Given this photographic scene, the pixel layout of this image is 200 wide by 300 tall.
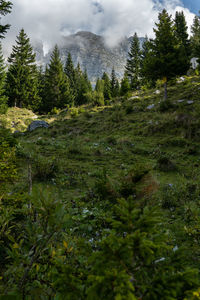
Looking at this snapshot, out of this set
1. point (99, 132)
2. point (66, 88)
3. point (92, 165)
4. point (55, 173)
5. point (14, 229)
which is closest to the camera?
point (14, 229)

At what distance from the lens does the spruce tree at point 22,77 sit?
35.5 meters

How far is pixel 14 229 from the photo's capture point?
2.89m

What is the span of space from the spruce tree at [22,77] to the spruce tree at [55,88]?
2.51 metres

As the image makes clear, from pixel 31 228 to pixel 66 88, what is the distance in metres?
42.4

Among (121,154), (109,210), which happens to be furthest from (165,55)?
(109,210)

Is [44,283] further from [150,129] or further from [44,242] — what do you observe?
[150,129]

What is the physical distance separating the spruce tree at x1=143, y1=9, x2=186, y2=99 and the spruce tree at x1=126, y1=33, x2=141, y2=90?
28.6 meters

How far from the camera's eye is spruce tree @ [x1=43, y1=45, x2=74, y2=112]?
129 ft

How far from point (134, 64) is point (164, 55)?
33.2 m

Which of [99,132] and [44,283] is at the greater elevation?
[99,132]

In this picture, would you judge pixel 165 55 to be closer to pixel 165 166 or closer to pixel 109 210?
pixel 165 166

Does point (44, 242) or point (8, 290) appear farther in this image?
point (44, 242)

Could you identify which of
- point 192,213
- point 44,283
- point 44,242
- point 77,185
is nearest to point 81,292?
point 44,242

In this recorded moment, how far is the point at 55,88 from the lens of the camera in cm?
3975
